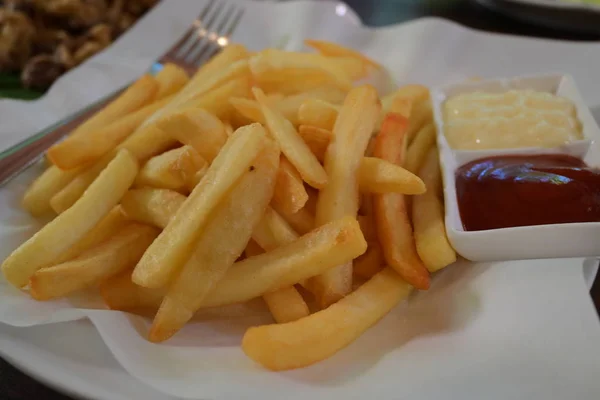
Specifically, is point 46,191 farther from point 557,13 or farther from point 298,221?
point 557,13

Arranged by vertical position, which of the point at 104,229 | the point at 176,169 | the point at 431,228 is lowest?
the point at 104,229

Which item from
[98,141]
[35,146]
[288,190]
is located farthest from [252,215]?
[35,146]

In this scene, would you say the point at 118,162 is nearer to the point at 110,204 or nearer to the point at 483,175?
the point at 110,204

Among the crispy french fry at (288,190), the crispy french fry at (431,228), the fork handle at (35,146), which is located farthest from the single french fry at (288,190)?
the fork handle at (35,146)

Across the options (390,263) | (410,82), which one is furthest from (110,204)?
(410,82)

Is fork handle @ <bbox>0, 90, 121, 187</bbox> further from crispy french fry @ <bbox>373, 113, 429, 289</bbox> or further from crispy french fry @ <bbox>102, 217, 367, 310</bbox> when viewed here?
crispy french fry @ <bbox>373, 113, 429, 289</bbox>

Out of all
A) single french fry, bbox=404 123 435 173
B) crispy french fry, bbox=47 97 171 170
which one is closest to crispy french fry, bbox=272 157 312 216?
single french fry, bbox=404 123 435 173
